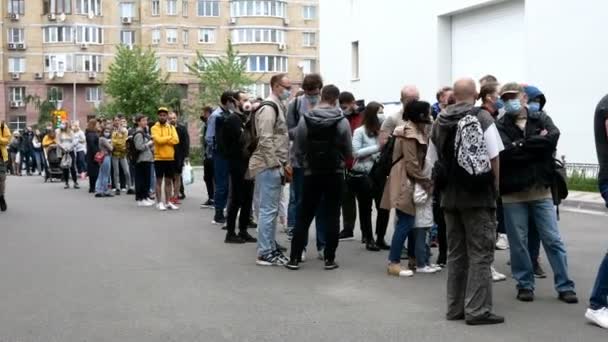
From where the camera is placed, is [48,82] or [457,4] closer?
[457,4]

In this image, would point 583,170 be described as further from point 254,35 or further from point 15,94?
point 15,94

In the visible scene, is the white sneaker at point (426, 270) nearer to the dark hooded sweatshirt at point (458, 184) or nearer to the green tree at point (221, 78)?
the dark hooded sweatshirt at point (458, 184)

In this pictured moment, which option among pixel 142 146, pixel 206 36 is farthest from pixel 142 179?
pixel 206 36

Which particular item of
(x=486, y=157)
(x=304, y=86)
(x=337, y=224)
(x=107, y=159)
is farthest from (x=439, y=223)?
(x=107, y=159)

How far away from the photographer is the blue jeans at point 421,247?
30.2 feet

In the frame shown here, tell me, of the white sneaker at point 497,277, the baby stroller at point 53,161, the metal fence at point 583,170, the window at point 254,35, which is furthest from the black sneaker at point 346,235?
the window at point 254,35

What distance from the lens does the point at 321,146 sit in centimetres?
927

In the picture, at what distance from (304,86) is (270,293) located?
324cm

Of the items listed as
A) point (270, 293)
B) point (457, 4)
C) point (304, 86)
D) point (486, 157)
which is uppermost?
point (457, 4)

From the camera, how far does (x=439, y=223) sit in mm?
9953

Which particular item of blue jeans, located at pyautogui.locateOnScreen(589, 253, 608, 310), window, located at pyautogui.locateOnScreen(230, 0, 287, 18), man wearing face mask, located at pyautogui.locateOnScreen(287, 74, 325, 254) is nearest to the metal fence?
man wearing face mask, located at pyautogui.locateOnScreen(287, 74, 325, 254)

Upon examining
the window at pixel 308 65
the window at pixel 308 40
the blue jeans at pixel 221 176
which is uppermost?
the window at pixel 308 40

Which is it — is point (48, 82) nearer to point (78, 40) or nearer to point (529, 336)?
point (78, 40)

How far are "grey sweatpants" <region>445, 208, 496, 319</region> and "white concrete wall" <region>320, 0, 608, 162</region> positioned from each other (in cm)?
1945
